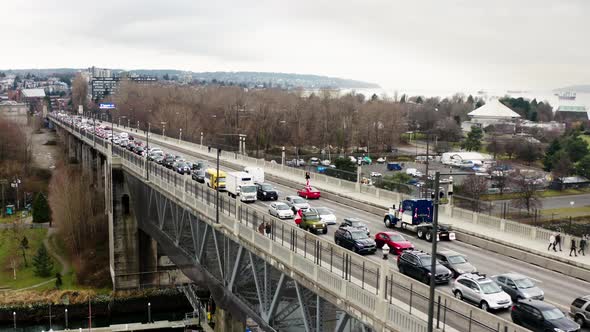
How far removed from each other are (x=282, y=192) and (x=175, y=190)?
10374 mm

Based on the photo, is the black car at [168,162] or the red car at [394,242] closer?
the red car at [394,242]

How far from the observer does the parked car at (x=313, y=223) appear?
31.0 m

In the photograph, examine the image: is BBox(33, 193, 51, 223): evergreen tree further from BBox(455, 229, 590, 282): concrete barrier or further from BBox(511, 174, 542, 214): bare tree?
BBox(455, 229, 590, 282): concrete barrier

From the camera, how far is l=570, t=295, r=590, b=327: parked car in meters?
18.6

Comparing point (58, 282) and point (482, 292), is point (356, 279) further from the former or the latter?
point (58, 282)

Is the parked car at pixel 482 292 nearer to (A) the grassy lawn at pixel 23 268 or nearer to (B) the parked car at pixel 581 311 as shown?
(B) the parked car at pixel 581 311

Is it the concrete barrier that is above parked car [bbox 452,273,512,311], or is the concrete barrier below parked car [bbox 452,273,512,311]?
below

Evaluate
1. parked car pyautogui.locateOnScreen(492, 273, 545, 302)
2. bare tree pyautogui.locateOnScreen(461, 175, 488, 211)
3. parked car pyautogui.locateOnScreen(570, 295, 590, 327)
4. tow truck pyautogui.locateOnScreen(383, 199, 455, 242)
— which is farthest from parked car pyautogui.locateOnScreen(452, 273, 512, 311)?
bare tree pyautogui.locateOnScreen(461, 175, 488, 211)

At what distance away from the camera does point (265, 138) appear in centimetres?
12406

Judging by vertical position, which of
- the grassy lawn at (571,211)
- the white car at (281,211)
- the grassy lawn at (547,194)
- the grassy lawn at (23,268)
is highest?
the white car at (281,211)

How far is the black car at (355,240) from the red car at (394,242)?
43.2 inches

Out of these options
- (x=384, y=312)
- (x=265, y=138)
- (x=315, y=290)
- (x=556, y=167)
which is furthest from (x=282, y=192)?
(x=265, y=138)

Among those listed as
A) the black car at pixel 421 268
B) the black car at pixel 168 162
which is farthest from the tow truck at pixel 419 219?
the black car at pixel 168 162

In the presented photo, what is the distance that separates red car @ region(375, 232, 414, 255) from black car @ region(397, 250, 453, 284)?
404 centimetres
